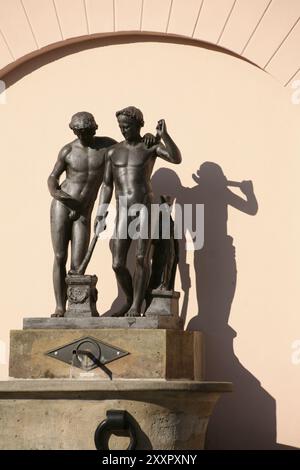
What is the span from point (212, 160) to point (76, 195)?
0.88 meters

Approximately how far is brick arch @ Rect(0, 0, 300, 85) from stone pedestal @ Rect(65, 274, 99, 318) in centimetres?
162

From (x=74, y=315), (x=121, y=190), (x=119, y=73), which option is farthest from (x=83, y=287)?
(x=119, y=73)

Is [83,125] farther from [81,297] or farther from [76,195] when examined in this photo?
[81,297]

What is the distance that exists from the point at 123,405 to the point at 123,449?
203mm

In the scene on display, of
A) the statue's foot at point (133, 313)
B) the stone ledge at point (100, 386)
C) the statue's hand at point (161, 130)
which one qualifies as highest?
the statue's hand at point (161, 130)

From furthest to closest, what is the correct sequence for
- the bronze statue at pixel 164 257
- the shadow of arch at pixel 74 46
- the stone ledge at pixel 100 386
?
the shadow of arch at pixel 74 46
the bronze statue at pixel 164 257
the stone ledge at pixel 100 386

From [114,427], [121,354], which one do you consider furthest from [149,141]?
[114,427]

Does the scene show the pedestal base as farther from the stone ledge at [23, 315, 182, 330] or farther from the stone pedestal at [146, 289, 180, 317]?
the stone pedestal at [146, 289, 180, 317]

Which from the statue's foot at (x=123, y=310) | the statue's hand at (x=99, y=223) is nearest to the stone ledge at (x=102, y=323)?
the statue's foot at (x=123, y=310)

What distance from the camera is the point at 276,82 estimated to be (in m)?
6.38

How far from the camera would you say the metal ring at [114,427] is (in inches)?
209

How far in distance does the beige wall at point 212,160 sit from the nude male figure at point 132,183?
0.57m

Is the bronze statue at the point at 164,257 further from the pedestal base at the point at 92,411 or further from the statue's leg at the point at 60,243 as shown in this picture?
the pedestal base at the point at 92,411

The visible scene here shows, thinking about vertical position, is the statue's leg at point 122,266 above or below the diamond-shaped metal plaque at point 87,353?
above
